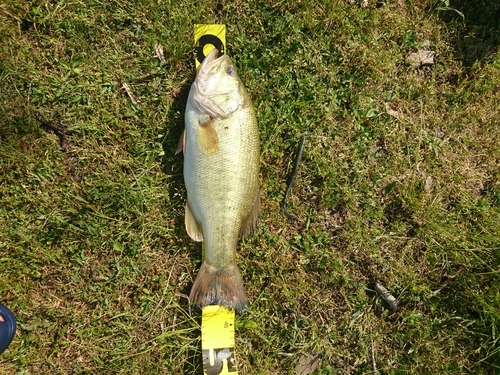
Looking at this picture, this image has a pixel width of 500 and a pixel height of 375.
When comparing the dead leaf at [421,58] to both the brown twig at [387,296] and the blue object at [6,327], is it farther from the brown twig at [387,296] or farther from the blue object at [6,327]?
the blue object at [6,327]

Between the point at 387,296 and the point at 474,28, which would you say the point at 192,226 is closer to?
the point at 387,296

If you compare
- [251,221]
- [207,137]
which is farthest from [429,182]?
[207,137]

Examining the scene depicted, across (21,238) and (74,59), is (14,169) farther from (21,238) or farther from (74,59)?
(74,59)

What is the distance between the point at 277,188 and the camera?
3.26 metres

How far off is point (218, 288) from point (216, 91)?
1488 mm

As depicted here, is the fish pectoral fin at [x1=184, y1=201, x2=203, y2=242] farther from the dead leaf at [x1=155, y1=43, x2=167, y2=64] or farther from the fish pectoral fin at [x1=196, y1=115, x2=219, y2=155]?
the dead leaf at [x1=155, y1=43, x2=167, y2=64]

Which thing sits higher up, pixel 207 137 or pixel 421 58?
pixel 421 58

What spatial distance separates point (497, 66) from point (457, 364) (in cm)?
270

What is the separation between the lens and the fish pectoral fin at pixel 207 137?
274 cm

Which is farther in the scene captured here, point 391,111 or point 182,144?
point 391,111

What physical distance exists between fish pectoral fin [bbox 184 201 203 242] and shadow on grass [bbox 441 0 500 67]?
2838 millimetres

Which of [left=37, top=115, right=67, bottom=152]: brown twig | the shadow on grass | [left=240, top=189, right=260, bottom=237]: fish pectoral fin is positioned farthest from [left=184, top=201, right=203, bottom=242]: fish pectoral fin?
the shadow on grass

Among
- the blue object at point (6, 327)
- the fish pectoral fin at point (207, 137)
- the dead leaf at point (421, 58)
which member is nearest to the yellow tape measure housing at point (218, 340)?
the fish pectoral fin at point (207, 137)

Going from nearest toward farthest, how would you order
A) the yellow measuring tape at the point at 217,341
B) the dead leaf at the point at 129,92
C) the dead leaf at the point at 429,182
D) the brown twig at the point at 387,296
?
1. the yellow measuring tape at the point at 217,341
2. the dead leaf at the point at 129,92
3. the brown twig at the point at 387,296
4. the dead leaf at the point at 429,182
